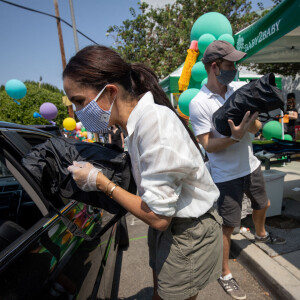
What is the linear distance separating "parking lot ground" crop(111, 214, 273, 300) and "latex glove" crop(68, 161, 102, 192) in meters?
1.61

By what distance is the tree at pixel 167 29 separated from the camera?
14180 mm

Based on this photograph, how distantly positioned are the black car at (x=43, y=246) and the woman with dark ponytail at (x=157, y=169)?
0.32 metres

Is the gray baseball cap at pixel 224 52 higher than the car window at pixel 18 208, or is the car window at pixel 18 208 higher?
the gray baseball cap at pixel 224 52

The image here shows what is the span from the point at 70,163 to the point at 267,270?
2.01m

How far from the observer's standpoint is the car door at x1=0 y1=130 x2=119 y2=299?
1.01 metres

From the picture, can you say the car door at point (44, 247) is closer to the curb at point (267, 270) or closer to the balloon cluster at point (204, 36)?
the curb at point (267, 270)

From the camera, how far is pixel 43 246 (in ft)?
3.86

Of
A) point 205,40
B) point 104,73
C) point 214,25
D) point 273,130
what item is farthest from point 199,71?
point 104,73

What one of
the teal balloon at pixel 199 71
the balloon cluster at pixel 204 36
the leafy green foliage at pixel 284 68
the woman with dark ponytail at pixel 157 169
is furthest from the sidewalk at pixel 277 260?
the leafy green foliage at pixel 284 68

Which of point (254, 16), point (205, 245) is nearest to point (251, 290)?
point (205, 245)

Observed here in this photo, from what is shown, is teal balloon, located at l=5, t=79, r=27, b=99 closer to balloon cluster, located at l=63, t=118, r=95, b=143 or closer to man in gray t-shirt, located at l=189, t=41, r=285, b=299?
balloon cluster, located at l=63, t=118, r=95, b=143

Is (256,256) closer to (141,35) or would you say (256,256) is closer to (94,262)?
(94,262)

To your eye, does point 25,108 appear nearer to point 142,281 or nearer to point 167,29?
point 167,29

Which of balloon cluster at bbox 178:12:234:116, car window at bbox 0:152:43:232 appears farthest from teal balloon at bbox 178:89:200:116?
car window at bbox 0:152:43:232
